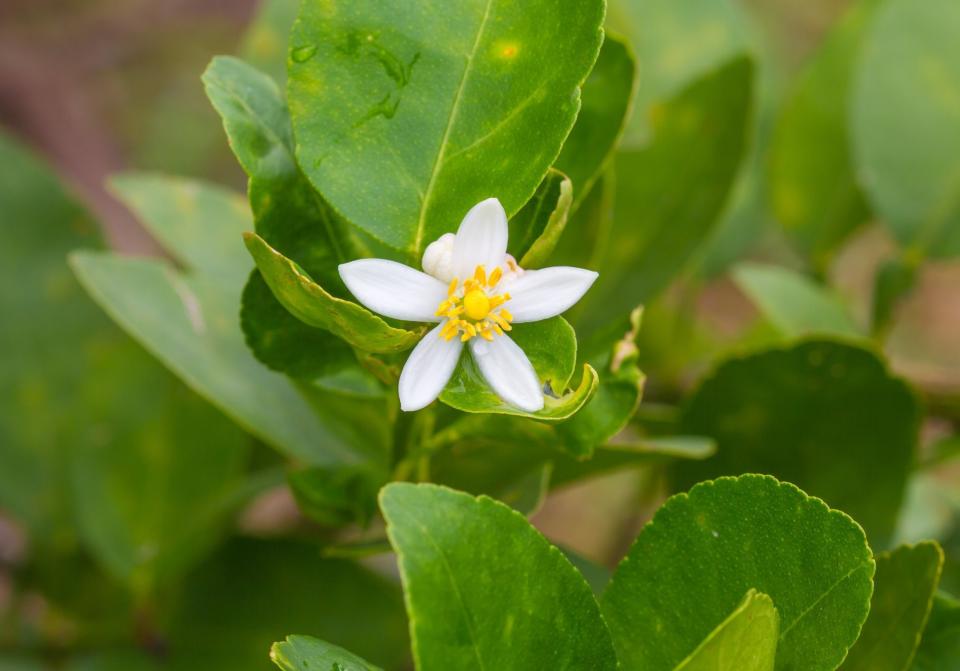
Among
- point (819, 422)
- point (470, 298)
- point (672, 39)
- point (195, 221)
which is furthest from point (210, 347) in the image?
point (672, 39)

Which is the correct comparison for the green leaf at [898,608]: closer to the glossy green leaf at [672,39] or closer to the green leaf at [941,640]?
the green leaf at [941,640]

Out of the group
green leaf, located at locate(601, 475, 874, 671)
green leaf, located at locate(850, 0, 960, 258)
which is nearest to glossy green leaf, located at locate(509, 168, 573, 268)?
green leaf, located at locate(601, 475, 874, 671)

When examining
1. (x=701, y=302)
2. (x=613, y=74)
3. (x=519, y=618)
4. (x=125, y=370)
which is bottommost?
(x=701, y=302)

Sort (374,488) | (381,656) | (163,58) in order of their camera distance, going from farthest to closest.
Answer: (163,58)
(381,656)
(374,488)

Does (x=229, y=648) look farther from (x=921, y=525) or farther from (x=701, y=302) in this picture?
(x=701, y=302)

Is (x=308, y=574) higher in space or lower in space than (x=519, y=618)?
lower

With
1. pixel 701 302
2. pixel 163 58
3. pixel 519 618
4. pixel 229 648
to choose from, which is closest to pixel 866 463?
pixel 519 618

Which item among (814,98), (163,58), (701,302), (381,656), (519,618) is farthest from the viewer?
(163,58)

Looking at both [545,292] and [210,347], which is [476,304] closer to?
[545,292]

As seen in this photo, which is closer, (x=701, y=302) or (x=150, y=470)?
(x=150, y=470)
